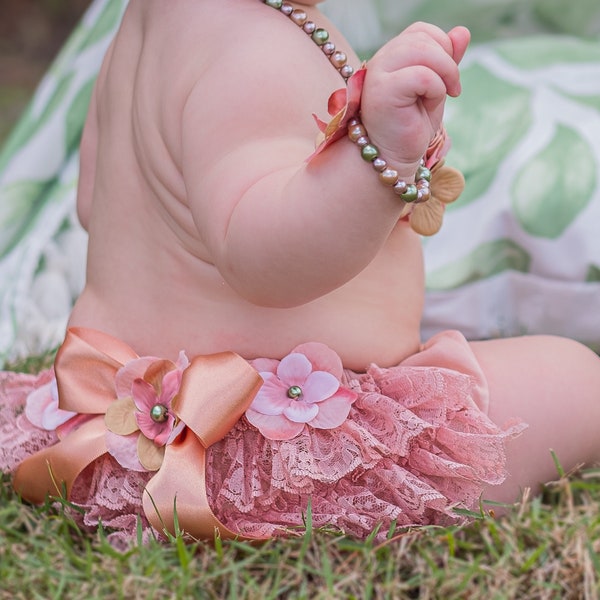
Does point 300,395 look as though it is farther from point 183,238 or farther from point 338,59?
point 338,59

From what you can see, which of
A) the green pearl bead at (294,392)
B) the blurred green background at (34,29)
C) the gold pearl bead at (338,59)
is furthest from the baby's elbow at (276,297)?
the blurred green background at (34,29)

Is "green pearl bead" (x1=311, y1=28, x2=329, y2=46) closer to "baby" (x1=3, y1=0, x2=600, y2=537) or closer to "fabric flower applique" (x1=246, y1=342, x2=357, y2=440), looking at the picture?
"baby" (x1=3, y1=0, x2=600, y2=537)

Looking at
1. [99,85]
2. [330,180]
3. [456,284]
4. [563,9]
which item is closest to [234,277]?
[330,180]

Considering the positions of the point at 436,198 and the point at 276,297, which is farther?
the point at 436,198

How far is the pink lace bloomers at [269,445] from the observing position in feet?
2.64

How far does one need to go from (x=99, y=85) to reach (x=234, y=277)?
373 millimetres

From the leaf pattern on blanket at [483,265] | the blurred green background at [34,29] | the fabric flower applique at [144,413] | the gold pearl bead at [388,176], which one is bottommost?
the blurred green background at [34,29]

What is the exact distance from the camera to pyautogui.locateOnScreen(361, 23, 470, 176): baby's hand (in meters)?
0.63

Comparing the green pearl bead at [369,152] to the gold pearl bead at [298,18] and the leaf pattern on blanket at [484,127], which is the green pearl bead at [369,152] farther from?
the leaf pattern on blanket at [484,127]

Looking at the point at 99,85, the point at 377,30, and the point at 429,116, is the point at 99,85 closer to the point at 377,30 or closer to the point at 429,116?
the point at 429,116

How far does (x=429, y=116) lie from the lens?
0.65 metres

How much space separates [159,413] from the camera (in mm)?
831

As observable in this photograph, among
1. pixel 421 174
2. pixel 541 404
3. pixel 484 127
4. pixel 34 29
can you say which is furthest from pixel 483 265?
pixel 34 29

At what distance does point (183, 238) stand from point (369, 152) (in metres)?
0.25
